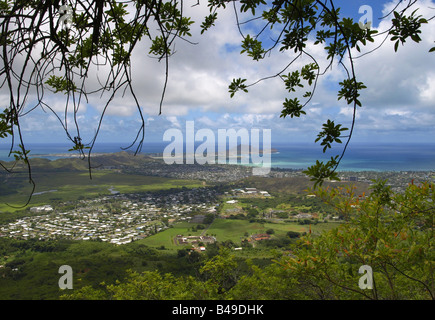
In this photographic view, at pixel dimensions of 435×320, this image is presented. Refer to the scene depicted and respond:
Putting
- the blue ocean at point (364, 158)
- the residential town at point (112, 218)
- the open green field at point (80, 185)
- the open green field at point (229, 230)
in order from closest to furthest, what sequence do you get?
the open green field at point (229, 230), the residential town at point (112, 218), the open green field at point (80, 185), the blue ocean at point (364, 158)

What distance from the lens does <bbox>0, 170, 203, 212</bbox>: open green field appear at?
3759cm

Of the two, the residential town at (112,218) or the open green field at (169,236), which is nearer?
the open green field at (169,236)

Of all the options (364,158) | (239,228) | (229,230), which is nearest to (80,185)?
(229,230)

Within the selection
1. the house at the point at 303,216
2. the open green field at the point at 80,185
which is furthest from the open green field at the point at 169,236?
the open green field at the point at 80,185

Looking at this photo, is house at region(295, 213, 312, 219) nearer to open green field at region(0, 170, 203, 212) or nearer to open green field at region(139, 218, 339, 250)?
open green field at region(139, 218, 339, 250)

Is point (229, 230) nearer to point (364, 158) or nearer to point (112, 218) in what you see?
point (112, 218)

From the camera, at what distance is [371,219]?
296cm

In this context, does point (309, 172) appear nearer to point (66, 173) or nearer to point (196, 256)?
point (196, 256)

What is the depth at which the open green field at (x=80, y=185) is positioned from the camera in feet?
123

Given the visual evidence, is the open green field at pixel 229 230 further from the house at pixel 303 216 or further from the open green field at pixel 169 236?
the house at pixel 303 216
